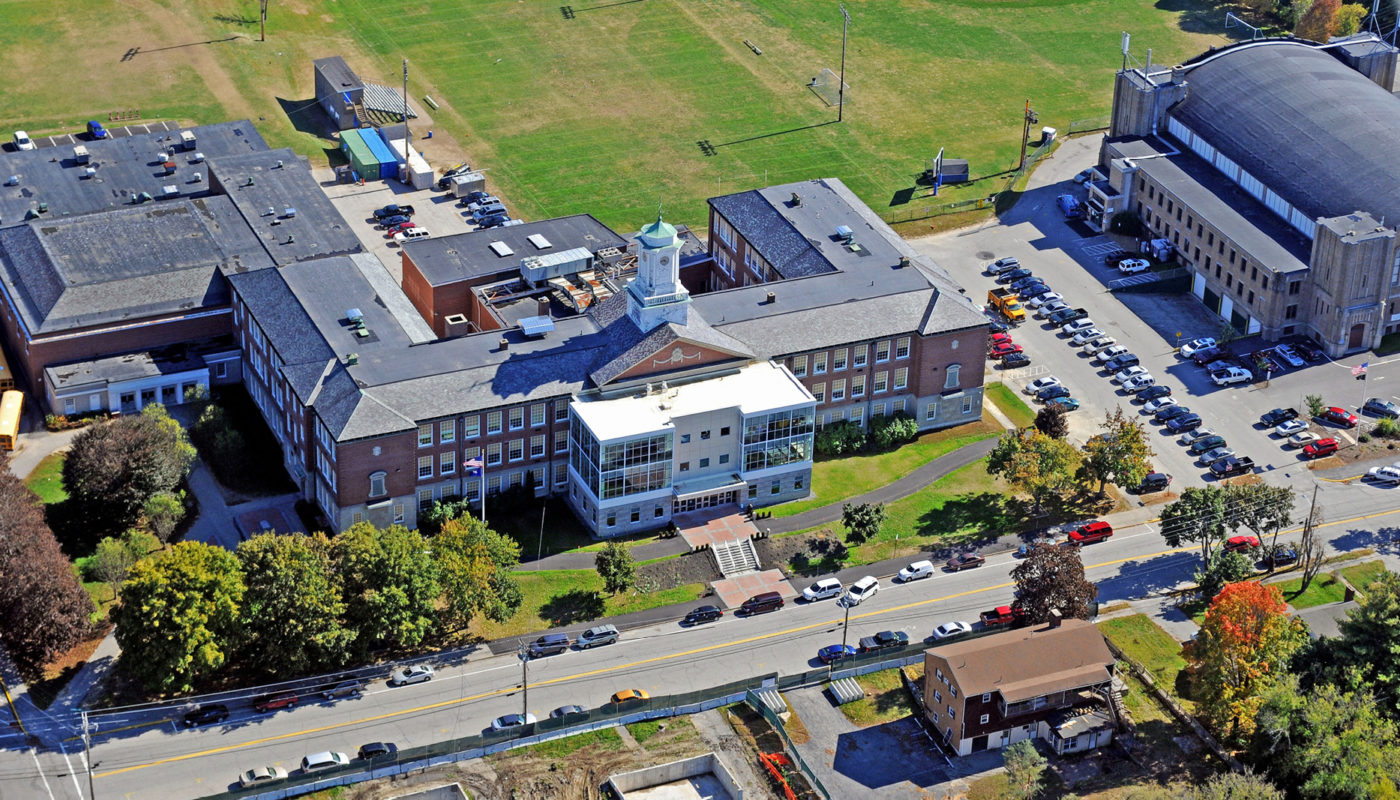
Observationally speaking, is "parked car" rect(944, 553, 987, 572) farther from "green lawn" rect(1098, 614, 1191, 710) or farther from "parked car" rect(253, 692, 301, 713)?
"parked car" rect(253, 692, 301, 713)

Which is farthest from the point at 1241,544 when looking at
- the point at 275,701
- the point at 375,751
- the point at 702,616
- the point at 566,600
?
the point at 275,701

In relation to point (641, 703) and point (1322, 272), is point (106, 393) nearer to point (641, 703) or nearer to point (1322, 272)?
point (641, 703)

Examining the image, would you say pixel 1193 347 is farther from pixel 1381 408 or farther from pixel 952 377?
pixel 952 377

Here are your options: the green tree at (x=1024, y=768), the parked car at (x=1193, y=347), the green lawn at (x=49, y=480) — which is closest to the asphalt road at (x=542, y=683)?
the green tree at (x=1024, y=768)

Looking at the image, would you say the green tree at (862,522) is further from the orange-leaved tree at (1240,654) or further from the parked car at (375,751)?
the parked car at (375,751)

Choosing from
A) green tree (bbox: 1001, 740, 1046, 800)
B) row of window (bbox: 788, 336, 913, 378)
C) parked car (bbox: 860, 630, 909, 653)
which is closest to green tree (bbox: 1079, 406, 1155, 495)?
row of window (bbox: 788, 336, 913, 378)
